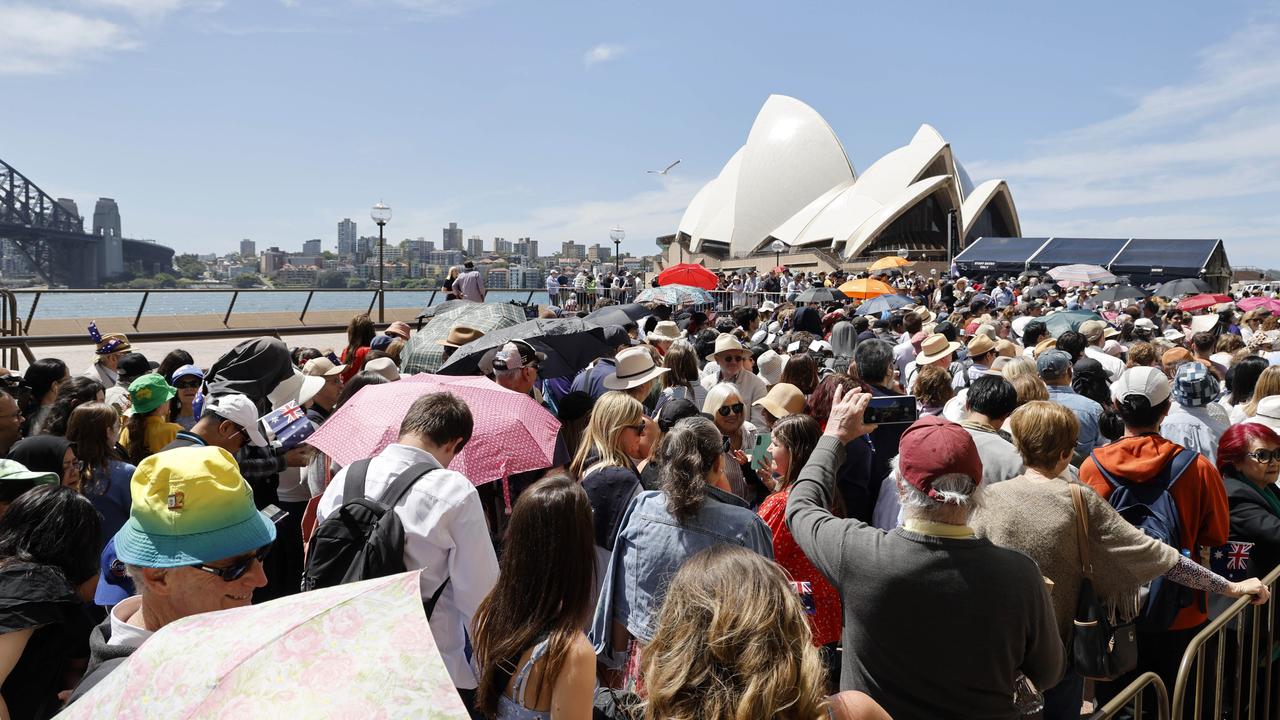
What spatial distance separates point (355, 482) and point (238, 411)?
141 cm

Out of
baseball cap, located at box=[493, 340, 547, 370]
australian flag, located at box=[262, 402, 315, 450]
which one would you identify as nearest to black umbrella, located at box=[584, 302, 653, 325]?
baseball cap, located at box=[493, 340, 547, 370]

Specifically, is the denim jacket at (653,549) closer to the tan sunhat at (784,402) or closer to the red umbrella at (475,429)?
the red umbrella at (475,429)

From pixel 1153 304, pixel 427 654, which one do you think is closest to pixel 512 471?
pixel 427 654

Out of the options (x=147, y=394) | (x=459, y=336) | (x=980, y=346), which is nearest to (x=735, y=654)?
(x=147, y=394)

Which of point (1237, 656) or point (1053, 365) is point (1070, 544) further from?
point (1053, 365)

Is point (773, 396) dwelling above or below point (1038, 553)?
above

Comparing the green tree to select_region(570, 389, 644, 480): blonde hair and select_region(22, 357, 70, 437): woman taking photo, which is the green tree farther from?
select_region(570, 389, 644, 480): blonde hair

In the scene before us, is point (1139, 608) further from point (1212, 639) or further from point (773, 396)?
point (773, 396)

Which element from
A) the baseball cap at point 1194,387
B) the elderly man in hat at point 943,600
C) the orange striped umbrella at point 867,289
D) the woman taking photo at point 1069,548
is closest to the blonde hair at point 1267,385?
the baseball cap at point 1194,387

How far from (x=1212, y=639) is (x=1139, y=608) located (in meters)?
0.64

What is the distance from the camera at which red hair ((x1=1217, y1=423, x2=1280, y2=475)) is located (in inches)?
147

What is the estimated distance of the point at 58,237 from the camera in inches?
3713

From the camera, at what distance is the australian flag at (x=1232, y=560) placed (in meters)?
3.64

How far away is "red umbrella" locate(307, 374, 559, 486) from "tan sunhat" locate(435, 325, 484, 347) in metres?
2.50
